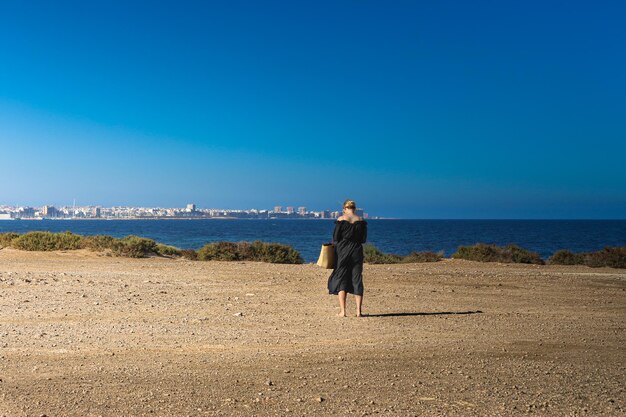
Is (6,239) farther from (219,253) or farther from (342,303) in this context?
(342,303)

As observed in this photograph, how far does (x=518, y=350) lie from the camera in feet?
29.3

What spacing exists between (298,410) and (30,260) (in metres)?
19.0

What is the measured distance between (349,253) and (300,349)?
298 cm


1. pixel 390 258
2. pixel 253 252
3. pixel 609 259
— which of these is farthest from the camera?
pixel 390 258

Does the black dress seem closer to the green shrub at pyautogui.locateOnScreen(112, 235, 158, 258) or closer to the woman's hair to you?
the woman's hair

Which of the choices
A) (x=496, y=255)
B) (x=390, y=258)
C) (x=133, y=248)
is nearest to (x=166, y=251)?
(x=133, y=248)

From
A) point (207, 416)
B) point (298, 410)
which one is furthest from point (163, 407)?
point (298, 410)

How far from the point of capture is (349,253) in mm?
11359

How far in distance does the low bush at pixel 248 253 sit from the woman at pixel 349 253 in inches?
543

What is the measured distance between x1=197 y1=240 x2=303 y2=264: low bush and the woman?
1379cm

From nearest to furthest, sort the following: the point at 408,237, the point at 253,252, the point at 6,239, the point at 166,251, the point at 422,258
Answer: the point at 253,252
the point at 422,258
the point at 166,251
the point at 6,239
the point at 408,237

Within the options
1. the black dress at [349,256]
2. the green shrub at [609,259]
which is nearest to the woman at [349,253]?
the black dress at [349,256]

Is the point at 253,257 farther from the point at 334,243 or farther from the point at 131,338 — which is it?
the point at 131,338

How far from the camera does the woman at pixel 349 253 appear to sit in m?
11.4
